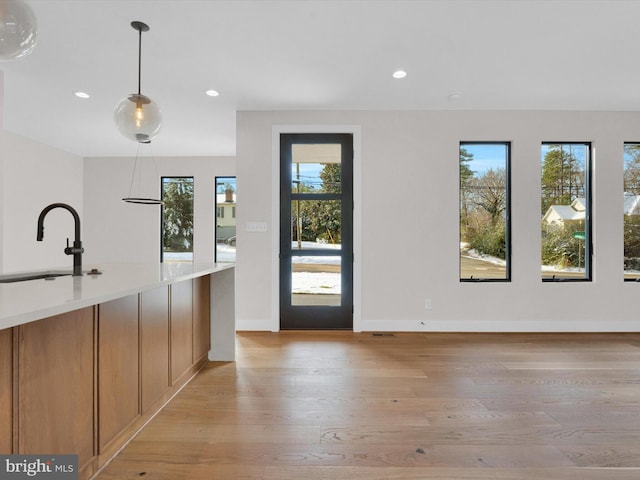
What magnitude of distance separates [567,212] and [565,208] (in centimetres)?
Result: 5

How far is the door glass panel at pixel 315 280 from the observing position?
384cm

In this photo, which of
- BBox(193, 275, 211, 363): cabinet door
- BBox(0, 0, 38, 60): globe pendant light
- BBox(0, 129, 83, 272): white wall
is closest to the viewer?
BBox(0, 0, 38, 60): globe pendant light

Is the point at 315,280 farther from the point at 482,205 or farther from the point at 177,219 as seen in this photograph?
the point at 177,219

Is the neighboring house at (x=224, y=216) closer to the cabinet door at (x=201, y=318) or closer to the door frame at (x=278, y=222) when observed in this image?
the door frame at (x=278, y=222)

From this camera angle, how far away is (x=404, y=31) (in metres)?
2.41

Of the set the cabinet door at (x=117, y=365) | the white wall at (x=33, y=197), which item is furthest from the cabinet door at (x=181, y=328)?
the white wall at (x=33, y=197)

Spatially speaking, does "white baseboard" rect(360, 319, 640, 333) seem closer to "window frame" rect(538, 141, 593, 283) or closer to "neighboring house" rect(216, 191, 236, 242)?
"window frame" rect(538, 141, 593, 283)

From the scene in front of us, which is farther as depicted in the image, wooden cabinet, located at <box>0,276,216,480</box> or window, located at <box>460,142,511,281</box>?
window, located at <box>460,142,511,281</box>

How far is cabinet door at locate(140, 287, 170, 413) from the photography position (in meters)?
1.75

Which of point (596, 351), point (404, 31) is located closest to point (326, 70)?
point (404, 31)

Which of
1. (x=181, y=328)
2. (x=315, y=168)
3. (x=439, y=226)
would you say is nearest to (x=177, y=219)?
(x=315, y=168)

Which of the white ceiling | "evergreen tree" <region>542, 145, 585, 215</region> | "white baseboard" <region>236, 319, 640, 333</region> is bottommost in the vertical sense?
"white baseboard" <region>236, 319, 640, 333</region>

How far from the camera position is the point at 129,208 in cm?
620

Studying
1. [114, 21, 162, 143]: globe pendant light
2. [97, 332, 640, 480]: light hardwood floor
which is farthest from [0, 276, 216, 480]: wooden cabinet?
[114, 21, 162, 143]: globe pendant light
